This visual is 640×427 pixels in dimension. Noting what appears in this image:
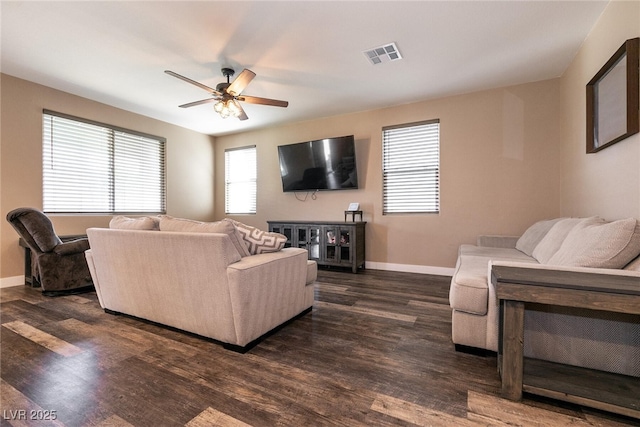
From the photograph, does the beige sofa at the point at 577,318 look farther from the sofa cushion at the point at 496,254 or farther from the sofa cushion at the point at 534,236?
the sofa cushion at the point at 534,236

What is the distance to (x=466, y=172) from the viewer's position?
150 inches

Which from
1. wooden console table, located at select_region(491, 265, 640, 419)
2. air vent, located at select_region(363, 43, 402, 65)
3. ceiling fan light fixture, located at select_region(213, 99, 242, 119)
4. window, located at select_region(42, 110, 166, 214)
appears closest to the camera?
wooden console table, located at select_region(491, 265, 640, 419)

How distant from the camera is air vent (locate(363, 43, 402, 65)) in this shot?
272 cm

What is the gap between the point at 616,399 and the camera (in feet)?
3.87

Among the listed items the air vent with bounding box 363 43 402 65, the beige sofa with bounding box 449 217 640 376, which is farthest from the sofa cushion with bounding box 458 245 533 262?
the air vent with bounding box 363 43 402 65

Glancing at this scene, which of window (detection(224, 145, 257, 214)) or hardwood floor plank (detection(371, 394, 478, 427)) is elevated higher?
window (detection(224, 145, 257, 214))

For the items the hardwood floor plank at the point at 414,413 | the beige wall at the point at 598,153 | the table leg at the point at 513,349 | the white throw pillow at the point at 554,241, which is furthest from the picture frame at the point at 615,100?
the hardwood floor plank at the point at 414,413

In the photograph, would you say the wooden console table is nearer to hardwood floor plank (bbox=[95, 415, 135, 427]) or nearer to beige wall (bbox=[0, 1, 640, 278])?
beige wall (bbox=[0, 1, 640, 278])

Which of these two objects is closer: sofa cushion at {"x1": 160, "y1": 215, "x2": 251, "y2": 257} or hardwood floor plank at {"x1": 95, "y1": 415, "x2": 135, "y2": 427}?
hardwood floor plank at {"x1": 95, "y1": 415, "x2": 135, "y2": 427}

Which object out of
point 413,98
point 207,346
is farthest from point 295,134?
point 207,346

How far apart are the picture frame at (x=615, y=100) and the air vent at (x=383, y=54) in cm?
166

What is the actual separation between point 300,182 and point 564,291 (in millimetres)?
4062

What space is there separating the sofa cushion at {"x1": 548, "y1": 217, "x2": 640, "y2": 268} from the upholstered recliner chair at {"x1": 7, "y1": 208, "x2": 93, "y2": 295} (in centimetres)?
455

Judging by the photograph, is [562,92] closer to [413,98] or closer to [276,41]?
[413,98]
